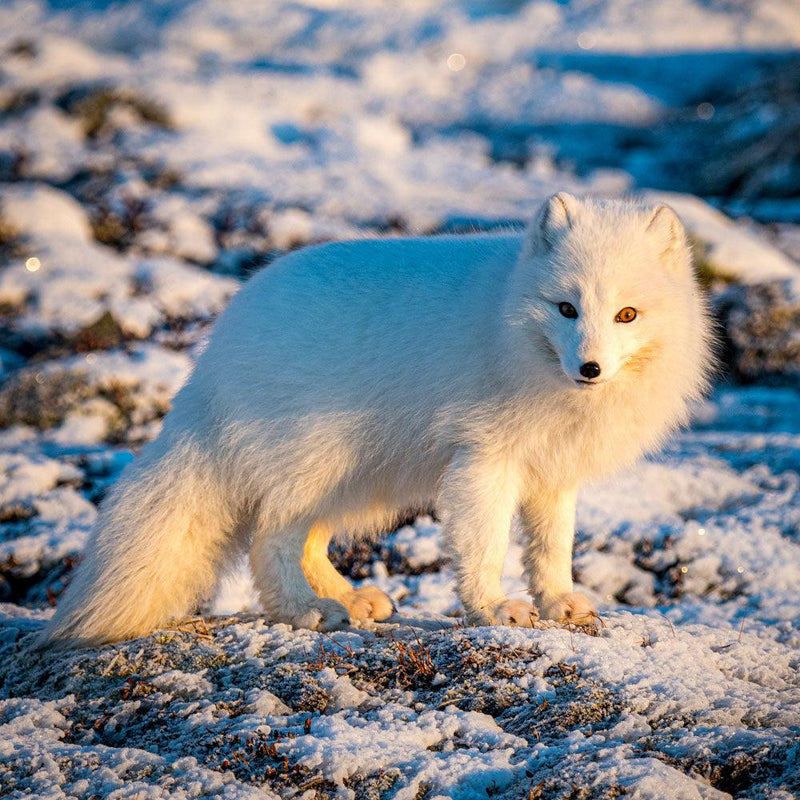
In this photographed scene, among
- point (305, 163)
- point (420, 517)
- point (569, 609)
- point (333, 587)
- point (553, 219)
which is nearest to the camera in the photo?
point (553, 219)

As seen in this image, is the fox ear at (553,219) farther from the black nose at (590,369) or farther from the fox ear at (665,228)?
the black nose at (590,369)

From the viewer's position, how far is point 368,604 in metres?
3.86

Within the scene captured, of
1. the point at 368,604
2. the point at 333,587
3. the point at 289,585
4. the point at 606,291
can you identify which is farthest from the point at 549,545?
the point at 606,291

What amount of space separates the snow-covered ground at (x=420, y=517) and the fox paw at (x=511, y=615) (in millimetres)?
251

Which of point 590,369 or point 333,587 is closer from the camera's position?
point 590,369

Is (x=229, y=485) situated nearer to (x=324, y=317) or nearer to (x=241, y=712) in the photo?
(x=324, y=317)

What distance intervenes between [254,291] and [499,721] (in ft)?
6.78

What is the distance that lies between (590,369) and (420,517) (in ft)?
7.76

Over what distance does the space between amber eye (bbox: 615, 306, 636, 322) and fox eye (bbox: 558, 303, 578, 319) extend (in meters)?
0.15

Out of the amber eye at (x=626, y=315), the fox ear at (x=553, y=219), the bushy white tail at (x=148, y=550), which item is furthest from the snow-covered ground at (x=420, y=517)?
the fox ear at (x=553, y=219)

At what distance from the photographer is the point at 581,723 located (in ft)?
8.65

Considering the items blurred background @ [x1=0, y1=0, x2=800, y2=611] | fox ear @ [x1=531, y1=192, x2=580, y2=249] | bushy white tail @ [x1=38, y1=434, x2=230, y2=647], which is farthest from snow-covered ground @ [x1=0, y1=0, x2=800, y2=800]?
fox ear @ [x1=531, y1=192, x2=580, y2=249]

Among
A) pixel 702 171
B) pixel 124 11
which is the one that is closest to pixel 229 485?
pixel 702 171

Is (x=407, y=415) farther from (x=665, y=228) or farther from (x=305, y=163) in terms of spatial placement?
(x=305, y=163)
